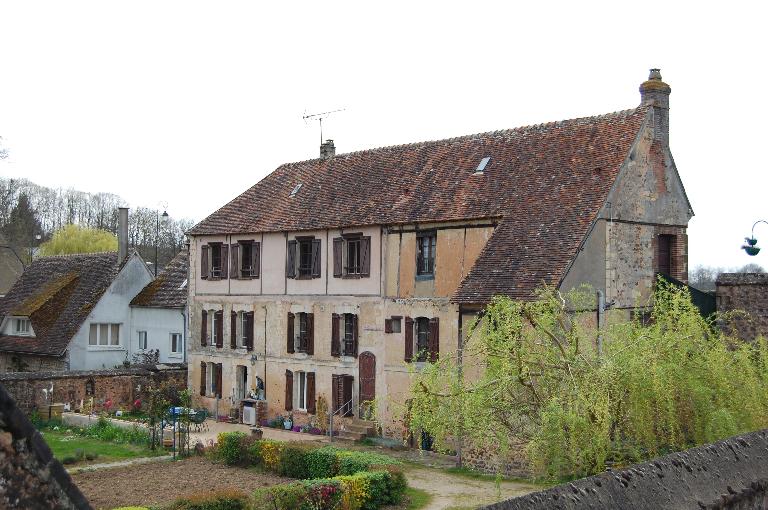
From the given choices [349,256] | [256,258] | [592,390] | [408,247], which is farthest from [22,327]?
[592,390]

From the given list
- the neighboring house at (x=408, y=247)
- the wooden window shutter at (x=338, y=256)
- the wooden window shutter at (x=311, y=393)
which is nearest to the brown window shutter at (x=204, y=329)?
the neighboring house at (x=408, y=247)

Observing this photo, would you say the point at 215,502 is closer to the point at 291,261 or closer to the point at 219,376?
the point at 291,261

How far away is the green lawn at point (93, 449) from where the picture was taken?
83.1ft

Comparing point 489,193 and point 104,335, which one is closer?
point 489,193

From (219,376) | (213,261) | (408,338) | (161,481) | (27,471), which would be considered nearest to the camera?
(27,471)

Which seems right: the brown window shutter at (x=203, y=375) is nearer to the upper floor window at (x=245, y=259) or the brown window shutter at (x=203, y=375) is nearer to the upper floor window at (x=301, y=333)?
the upper floor window at (x=245, y=259)

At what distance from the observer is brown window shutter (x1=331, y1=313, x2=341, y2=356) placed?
30500mm

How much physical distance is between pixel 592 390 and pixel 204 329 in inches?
1018

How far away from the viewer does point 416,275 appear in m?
27.9

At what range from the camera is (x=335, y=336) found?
3059 cm

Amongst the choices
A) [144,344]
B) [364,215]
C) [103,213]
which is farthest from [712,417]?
[103,213]

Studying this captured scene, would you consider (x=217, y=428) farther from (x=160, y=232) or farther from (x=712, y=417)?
→ (x=160, y=232)

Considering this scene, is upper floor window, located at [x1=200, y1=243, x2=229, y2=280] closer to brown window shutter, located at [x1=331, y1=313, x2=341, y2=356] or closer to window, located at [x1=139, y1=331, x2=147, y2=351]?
window, located at [x1=139, y1=331, x2=147, y2=351]

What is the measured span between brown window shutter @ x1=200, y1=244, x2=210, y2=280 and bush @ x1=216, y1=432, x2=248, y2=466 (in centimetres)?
1221
